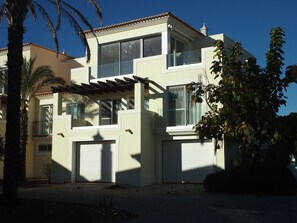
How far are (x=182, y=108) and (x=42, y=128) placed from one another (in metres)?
11.0

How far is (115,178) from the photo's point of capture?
23062 millimetres

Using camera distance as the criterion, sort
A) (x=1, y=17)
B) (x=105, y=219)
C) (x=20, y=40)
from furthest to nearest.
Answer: (x=1, y=17) → (x=20, y=40) → (x=105, y=219)

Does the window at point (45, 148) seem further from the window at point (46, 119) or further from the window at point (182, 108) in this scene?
the window at point (182, 108)

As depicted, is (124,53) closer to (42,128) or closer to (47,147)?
(42,128)

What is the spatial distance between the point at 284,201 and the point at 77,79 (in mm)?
15074

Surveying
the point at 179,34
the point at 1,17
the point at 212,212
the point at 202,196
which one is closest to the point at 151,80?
the point at 179,34

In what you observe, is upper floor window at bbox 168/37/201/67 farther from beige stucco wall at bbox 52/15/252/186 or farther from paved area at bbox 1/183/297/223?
paved area at bbox 1/183/297/223

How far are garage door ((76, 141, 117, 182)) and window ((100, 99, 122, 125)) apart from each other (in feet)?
6.01

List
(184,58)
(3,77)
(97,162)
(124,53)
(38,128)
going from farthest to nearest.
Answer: (38,128)
(3,77)
(124,53)
(97,162)
(184,58)

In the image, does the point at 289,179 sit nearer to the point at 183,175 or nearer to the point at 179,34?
the point at 183,175

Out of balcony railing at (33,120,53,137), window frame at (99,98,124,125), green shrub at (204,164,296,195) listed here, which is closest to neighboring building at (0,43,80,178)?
balcony railing at (33,120,53,137)

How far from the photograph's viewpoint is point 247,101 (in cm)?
1827

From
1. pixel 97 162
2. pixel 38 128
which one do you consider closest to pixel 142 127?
pixel 97 162

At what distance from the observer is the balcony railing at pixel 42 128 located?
29.0 meters
